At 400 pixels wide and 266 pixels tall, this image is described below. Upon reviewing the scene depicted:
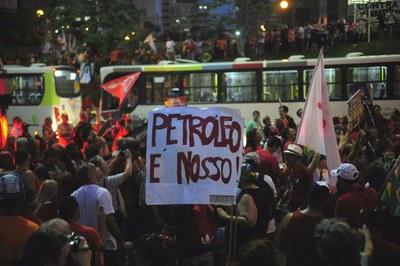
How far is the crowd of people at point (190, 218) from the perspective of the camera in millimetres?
3922

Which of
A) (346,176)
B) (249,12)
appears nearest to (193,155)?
(346,176)

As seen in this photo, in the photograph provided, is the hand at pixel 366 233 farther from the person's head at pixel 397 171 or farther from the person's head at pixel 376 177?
the person's head at pixel 376 177

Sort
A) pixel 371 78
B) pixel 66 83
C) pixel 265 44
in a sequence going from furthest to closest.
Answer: pixel 265 44 → pixel 66 83 → pixel 371 78

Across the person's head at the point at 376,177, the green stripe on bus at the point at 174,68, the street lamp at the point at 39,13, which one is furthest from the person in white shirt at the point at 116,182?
the street lamp at the point at 39,13

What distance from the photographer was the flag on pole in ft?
24.4

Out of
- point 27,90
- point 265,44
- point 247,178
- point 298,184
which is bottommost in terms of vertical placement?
point 298,184

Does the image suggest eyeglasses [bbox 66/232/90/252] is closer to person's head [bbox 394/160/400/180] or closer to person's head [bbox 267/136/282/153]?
person's head [bbox 394/160/400/180]

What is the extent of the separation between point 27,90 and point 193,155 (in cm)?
2000

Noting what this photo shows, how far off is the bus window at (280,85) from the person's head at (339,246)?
1794 centimetres

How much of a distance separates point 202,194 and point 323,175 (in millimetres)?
3367

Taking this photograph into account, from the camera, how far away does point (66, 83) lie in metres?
25.1

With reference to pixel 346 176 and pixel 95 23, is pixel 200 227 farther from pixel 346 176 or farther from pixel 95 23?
pixel 95 23

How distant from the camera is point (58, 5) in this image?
33.7 m

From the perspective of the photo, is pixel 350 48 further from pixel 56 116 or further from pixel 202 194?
pixel 202 194
